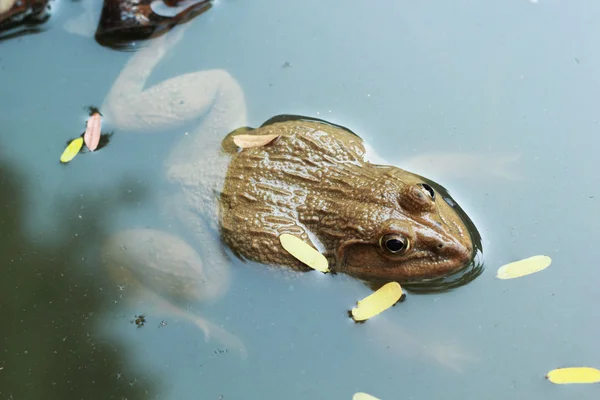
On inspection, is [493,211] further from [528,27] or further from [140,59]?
[140,59]

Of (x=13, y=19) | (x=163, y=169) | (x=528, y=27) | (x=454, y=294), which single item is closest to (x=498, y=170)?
(x=454, y=294)

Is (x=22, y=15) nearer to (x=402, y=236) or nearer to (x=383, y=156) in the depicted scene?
(x=383, y=156)

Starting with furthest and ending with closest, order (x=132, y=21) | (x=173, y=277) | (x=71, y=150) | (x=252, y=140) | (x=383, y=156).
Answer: (x=132, y=21) → (x=71, y=150) → (x=383, y=156) → (x=252, y=140) → (x=173, y=277)

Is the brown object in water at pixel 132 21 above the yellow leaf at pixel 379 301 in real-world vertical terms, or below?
above

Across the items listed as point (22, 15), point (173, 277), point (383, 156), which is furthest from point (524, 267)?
point (22, 15)

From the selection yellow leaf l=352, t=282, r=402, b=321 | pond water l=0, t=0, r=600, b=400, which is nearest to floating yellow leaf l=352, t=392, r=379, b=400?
pond water l=0, t=0, r=600, b=400

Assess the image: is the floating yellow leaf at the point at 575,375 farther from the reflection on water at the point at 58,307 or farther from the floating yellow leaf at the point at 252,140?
the reflection on water at the point at 58,307

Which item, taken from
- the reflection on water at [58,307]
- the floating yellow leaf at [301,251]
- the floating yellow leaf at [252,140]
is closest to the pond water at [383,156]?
the reflection on water at [58,307]
